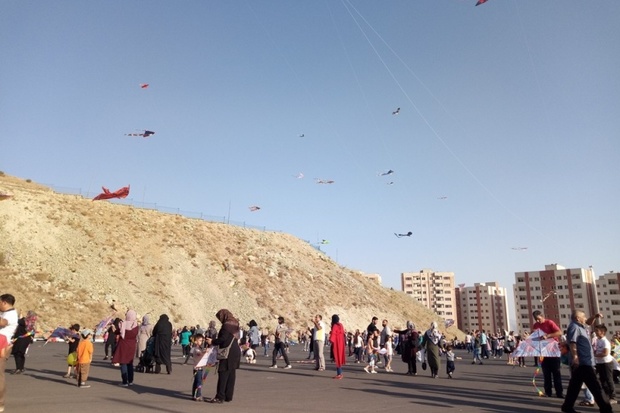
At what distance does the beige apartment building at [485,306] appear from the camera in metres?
148

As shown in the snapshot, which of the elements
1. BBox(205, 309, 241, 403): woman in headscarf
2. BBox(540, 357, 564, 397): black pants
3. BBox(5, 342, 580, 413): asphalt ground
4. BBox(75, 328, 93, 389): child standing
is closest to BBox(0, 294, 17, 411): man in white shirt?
BBox(5, 342, 580, 413): asphalt ground

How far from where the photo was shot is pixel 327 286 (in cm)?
6594

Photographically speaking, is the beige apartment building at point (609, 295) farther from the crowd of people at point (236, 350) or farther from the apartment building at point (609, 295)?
the crowd of people at point (236, 350)

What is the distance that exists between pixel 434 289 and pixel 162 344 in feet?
509

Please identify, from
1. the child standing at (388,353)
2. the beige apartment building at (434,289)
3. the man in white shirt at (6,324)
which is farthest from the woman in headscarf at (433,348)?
the beige apartment building at (434,289)

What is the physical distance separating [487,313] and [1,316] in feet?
516

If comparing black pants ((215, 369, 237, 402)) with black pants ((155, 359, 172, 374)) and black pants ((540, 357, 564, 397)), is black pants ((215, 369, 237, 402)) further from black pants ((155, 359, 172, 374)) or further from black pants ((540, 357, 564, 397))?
black pants ((540, 357, 564, 397))

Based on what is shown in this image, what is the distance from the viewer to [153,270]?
52.0m

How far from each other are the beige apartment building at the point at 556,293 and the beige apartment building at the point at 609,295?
1.37 meters

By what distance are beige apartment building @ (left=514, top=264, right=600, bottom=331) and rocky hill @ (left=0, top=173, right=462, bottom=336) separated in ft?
202

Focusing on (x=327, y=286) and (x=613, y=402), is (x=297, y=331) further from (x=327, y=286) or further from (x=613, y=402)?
(x=613, y=402)

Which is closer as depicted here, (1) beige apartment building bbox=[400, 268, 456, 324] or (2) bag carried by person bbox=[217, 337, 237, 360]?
(2) bag carried by person bbox=[217, 337, 237, 360]

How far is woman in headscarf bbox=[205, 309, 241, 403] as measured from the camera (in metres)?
8.94

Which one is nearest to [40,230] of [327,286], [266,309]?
[266,309]
